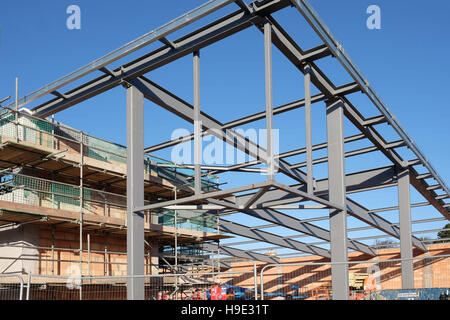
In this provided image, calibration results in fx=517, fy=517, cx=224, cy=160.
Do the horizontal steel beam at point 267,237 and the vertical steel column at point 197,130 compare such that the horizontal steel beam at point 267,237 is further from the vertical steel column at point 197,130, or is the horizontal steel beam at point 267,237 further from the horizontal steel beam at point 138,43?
the horizontal steel beam at point 138,43

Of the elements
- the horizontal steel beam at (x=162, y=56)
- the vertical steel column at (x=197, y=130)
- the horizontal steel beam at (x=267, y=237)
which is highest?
the horizontal steel beam at (x=162, y=56)

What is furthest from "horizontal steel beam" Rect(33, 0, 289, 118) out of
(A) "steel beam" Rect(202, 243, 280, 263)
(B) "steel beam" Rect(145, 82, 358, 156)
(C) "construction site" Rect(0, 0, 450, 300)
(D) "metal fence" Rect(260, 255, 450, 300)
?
(A) "steel beam" Rect(202, 243, 280, 263)

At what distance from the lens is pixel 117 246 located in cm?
2419

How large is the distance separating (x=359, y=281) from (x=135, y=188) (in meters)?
13.4

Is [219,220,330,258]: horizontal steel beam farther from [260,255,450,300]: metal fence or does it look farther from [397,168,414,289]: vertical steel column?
[397,168,414,289]: vertical steel column

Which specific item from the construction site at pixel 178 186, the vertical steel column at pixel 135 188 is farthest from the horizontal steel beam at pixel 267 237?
the vertical steel column at pixel 135 188

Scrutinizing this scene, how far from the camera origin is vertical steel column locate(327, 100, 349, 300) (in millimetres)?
17578

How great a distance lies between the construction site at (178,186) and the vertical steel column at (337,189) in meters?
0.04

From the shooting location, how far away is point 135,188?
17.8 meters

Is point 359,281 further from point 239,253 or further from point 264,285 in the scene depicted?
point 239,253

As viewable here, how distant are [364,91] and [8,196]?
45.0ft

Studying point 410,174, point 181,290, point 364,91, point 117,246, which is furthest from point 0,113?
point 410,174

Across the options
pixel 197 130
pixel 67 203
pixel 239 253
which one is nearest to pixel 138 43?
pixel 197 130

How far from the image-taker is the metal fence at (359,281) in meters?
15.0
